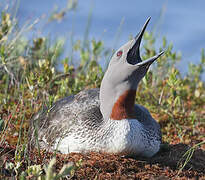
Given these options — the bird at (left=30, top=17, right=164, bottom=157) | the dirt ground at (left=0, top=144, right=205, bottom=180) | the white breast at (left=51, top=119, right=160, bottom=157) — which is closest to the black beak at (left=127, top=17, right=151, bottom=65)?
the bird at (left=30, top=17, right=164, bottom=157)

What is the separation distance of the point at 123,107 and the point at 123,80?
1.04 ft

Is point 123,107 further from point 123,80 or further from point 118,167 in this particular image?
point 118,167

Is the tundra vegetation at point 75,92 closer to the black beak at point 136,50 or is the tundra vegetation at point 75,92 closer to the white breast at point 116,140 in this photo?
the white breast at point 116,140

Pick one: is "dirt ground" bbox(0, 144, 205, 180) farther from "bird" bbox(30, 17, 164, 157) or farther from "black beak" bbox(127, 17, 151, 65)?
"black beak" bbox(127, 17, 151, 65)

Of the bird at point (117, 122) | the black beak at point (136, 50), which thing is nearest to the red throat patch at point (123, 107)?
the bird at point (117, 122)

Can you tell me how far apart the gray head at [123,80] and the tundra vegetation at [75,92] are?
566 millimetres

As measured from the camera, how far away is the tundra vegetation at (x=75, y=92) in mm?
3473

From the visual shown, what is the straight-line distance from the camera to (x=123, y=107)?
389cm

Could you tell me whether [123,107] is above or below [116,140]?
above

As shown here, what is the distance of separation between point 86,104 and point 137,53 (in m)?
0.97

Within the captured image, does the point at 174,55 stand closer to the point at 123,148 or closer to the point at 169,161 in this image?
the point at 169,161

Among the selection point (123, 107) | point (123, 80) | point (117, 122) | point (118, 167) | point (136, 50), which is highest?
point (136, 50)

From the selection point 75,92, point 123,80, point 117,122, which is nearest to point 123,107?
point 117,122

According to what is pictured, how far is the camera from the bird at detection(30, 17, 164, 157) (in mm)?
3773
